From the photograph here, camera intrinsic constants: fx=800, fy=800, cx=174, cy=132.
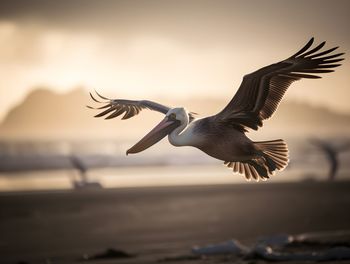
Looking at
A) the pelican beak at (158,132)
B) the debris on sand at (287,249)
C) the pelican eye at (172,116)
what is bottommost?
the debris on sand at (287,249)

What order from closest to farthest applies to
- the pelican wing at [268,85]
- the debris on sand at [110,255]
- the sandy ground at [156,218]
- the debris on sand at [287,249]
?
the pelican wing at [268,85]
the debris on sand at [287,249]
the debris on sand at [110,255]
the sandy ground at [156,218]

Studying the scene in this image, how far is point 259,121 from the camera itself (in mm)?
10203

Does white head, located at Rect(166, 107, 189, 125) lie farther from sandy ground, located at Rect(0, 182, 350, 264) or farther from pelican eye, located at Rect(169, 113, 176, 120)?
sandy ground, located at Rect(0, 182, 350, 264)

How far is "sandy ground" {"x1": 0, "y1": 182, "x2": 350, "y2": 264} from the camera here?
13.6 m

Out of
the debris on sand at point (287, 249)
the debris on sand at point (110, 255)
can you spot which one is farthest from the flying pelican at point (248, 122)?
the debris on sand at point (110, 255)


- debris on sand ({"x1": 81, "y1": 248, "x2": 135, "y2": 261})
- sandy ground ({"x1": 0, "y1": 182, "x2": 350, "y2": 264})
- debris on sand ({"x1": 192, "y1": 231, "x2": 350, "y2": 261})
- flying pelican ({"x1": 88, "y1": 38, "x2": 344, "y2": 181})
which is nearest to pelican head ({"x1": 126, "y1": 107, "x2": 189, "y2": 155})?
flying pelican ({"x1": 88, "y1": 38, "x2": 344, "y2": 181})

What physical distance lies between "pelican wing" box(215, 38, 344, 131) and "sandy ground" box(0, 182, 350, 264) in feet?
9.54

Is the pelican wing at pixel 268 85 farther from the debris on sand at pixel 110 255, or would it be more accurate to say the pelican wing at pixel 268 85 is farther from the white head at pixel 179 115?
the debris on sand at pixel 110 255

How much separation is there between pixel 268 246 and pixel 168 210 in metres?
4.78

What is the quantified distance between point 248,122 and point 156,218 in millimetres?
6745

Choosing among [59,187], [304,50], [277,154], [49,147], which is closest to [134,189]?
[59,187]

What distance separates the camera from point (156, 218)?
649 inches

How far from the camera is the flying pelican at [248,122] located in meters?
9.70

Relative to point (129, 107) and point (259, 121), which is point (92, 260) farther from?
point (259, 121)
